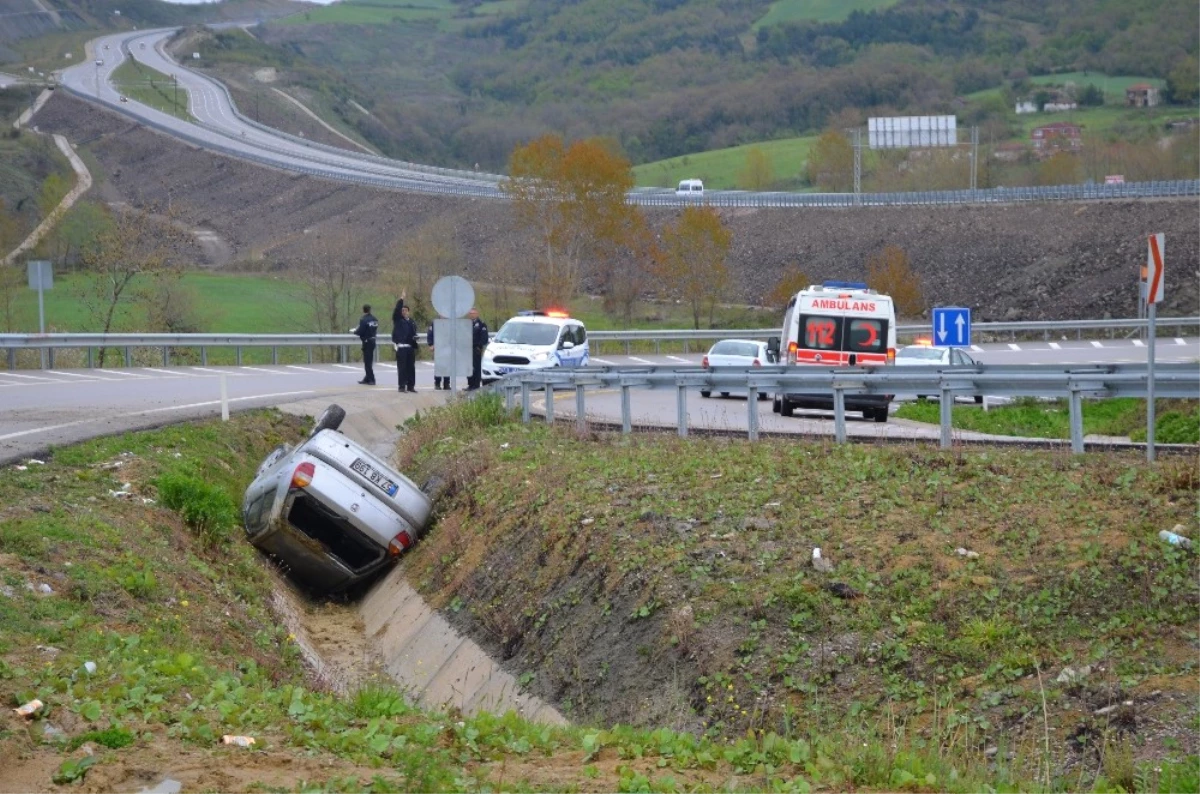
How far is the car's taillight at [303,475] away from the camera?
52.9ft

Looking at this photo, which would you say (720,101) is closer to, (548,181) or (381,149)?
(381,149)

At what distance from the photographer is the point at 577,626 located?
38.3 feet

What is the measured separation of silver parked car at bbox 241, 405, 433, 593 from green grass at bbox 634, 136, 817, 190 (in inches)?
4338

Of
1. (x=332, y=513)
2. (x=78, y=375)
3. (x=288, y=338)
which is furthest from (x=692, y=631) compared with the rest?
(x=288, y=338)

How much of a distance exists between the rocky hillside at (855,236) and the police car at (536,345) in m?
27.0

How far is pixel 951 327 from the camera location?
1289 inches

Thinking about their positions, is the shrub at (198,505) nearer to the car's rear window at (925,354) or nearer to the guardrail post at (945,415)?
the guardrail post at (945,415)

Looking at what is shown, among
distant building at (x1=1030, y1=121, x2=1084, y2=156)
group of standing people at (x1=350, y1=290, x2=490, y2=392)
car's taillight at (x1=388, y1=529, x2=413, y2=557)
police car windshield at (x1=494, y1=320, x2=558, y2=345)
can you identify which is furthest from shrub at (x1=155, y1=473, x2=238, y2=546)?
distant building at (x1=1030, y1=121, x2=1084, y2=156)

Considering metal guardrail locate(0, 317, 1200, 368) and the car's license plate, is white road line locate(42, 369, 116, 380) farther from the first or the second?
the car's license plate

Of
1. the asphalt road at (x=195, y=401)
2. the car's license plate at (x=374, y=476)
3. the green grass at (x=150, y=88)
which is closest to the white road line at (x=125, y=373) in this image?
the asphalt road at (x=195, y=401)

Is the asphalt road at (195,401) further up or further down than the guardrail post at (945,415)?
further down

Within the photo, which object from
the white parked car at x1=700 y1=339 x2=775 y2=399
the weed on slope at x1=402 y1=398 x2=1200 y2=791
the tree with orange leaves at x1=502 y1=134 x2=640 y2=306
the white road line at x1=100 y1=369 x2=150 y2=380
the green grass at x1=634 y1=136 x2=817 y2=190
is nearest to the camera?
the weed on slope at x1=402 y1=398 x2=1200 y2=791

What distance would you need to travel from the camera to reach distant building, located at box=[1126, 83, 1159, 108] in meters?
155

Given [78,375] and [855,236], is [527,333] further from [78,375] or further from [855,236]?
[855,236]
